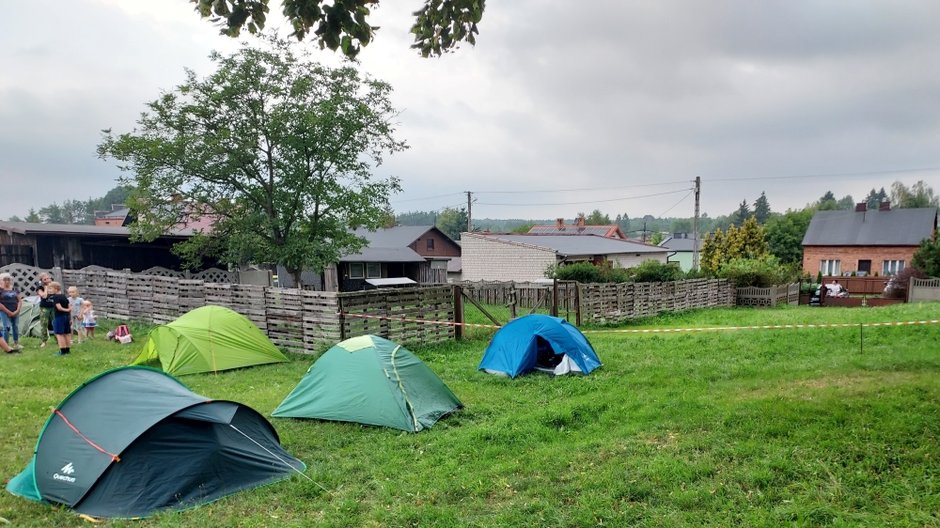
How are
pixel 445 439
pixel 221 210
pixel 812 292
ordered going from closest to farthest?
pixel 445 439
pixel 221 210
pixel 812 292

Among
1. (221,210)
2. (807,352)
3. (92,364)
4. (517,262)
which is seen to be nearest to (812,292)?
(517,262)

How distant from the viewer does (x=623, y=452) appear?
17.6 feet

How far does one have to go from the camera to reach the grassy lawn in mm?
4227

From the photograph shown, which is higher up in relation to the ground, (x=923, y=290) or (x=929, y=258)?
(x=929, y=258)

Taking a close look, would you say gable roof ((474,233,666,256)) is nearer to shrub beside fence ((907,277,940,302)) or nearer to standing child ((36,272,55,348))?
shrub beside fence ((907,277,940,302))

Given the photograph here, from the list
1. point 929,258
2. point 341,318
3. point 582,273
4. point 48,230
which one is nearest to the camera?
point 341,318

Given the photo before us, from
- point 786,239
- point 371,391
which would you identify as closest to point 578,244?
point 786,239

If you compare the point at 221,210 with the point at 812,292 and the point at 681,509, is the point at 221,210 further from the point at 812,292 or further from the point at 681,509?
the point at 812,292

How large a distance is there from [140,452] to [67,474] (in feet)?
2.28

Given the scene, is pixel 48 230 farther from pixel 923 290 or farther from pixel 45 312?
pixel 923 290

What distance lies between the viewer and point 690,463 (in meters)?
4.91

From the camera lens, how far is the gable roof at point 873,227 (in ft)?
126

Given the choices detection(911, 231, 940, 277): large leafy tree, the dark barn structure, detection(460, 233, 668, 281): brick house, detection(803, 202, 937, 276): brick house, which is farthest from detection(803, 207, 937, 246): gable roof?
the dark barn structure

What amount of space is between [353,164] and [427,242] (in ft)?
73.1
